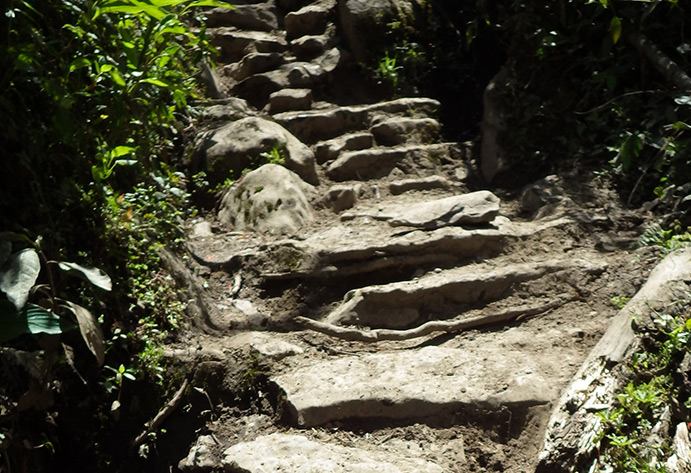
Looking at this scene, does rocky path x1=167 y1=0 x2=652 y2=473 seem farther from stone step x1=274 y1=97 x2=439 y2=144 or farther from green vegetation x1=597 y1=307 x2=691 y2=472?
green vegetation x1=597 y1=307 x2=691 y2=472

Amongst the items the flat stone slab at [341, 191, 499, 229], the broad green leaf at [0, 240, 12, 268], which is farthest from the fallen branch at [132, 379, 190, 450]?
the flat stone slab at [341, 191, 499, 229]

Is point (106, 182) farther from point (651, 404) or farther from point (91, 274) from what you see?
point (651, 404)

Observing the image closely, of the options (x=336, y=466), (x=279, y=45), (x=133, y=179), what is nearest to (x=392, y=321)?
(x=336, y=466)

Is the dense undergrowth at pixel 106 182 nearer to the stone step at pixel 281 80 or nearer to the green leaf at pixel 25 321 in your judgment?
the green leaf at pixel 25 321

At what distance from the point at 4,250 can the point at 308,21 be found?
520 cm

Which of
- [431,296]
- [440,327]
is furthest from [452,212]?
[440,327]

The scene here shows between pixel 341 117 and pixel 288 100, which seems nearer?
pixel 341 117

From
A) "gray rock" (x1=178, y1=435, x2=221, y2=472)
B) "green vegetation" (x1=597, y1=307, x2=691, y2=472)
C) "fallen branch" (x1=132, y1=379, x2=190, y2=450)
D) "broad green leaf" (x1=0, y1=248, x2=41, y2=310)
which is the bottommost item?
"gray rock" (x1=178, y1=435, x2=221, y2=472)

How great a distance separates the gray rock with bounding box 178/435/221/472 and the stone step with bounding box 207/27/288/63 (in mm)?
4637

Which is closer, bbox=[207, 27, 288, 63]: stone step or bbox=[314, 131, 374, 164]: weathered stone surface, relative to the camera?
bbox=[314, 131, 374, 164]: weathered stone surface

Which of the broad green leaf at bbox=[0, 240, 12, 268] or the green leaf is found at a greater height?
the broad green leaf at bbox=[0, 240, 12, 268]

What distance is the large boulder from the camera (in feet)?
20.7

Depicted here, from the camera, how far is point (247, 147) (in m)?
4.88

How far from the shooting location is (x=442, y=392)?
2928 millimetres
